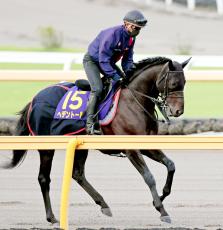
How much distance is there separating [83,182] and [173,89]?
1063 mm

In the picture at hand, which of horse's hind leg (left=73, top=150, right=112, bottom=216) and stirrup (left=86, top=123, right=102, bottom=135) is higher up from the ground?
stirrup (left=86, top=123, right=102, bottom=135)

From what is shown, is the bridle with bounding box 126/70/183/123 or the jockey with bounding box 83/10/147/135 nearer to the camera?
the bridle with bounding box 126/70/183/123

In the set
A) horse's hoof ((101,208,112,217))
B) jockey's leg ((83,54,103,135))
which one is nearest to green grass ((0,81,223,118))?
jockey's leg ((83,54,103,135))

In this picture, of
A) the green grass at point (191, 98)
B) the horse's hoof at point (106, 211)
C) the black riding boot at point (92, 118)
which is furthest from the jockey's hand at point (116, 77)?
the green grass at point (191, 98)

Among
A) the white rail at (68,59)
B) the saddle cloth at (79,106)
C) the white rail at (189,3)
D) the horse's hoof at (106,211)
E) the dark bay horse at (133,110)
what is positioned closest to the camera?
the horse's hoof at (106,211)

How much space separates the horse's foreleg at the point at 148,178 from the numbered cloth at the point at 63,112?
2.13 feet

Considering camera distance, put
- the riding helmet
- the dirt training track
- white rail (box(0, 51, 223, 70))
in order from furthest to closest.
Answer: white rail (box(0, 51, 223, 70))
the riding helmet
the dirt training track

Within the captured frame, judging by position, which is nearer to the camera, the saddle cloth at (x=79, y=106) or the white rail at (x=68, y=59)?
the saddle cloth at (x=79, y=106)

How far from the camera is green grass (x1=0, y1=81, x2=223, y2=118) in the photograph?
624 inches

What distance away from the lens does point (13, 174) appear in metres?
11.2

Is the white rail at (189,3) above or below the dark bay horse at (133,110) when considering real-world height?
below

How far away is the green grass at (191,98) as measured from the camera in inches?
624

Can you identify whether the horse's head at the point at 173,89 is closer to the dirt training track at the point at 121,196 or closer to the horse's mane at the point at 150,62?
the horse's mane at the point at 150,62

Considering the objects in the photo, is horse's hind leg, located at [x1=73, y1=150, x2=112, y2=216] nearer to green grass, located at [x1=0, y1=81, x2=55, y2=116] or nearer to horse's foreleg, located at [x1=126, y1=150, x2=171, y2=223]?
horse's foreleg, located at [x1=126, y1=150, x2=171, y2=223]
